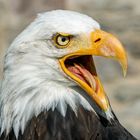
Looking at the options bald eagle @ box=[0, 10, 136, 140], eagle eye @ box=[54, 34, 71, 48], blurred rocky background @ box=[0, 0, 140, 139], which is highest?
blurred rocky background @ box=[0, 0, 140, 139]

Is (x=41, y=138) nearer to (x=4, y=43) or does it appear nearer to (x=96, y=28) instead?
(x=96, y=28)

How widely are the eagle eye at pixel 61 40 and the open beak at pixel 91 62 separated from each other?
0.23 ft

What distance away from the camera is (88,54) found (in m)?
4.64

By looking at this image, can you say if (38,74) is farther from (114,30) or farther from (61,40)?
(114,30)

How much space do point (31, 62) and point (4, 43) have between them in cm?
627

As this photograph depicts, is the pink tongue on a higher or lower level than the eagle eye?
lower

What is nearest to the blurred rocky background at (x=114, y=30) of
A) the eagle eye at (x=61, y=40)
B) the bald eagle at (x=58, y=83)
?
the bald eagle at (x=58, y=83)

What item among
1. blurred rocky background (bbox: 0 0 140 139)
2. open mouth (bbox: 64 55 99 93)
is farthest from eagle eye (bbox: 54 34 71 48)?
blurred rocky background (bbox: 0 0 140 139)

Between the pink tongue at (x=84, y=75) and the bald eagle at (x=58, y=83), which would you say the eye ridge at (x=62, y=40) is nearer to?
the bald eagle at (x=58, y=83)

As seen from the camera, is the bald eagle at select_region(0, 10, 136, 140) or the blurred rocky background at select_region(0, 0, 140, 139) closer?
the bald eagle at select_region(0, 10, 136, 140)

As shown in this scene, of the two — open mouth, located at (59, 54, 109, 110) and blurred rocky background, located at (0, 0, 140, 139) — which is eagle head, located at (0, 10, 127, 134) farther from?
blurred rocky background, located at (0, 0, 140, 139)

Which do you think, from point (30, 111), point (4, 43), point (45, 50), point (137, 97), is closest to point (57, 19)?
point (45, 50)

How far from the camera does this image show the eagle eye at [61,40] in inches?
181

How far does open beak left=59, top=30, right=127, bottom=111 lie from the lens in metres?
4.58
